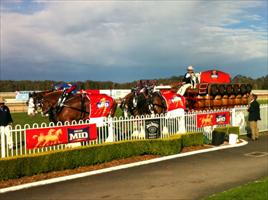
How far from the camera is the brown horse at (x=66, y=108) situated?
13492 mm

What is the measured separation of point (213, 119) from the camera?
15828mm

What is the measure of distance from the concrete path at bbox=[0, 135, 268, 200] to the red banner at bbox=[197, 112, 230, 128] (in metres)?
3.39

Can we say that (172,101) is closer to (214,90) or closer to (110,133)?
(214,90)

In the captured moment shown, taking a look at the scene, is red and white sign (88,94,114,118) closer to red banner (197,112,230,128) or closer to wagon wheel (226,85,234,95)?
red banner (197,112,230,128)

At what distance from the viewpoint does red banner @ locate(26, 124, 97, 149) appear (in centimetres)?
993

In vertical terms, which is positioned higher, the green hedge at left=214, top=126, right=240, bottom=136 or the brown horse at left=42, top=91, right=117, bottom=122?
the brown horse at left=42, top=91, right=117, bottom=122

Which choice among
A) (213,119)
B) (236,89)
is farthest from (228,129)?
(236,89)

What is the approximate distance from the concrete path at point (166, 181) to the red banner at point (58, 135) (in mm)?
1655

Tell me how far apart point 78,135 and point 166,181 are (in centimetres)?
345

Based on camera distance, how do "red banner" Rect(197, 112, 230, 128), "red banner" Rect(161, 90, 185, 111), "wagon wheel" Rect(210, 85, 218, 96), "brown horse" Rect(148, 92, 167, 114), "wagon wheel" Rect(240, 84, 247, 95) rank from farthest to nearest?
"wagon wheel" Rect(240, 84, 247, 95) < "wagon wheel" Rect(210, 85, 218, 96) < "red banner" Rect(161, 90, 185, 111) < "brown horse" Rect(148, 92, 167, 114) < "red banner" Rect(197, 112, 230, 128)

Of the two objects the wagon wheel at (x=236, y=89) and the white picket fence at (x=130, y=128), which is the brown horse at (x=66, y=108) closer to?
the white picket fence at (x=130, y=128)

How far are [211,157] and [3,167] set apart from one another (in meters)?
6.65

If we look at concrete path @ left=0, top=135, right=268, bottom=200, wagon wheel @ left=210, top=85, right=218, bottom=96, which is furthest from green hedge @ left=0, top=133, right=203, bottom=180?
wagon wheel @ left=210, top=85, right=218, bottom=96

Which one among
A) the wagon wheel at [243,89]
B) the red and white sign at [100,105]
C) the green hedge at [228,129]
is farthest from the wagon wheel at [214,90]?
the red and white sign at [100,105]
